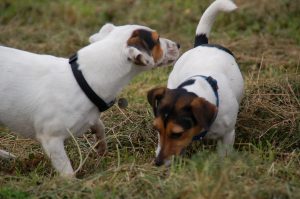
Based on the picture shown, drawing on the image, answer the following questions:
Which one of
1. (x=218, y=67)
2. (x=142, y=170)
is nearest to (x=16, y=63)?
(x=142, y=170)

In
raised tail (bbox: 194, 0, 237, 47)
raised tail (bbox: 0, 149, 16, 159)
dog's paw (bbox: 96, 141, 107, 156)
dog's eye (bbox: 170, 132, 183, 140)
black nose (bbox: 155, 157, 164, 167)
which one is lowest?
raised tail (bbox: 0, 149, 16, 159)

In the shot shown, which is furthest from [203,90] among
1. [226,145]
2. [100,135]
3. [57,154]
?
[57,154]

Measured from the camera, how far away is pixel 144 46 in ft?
18.5

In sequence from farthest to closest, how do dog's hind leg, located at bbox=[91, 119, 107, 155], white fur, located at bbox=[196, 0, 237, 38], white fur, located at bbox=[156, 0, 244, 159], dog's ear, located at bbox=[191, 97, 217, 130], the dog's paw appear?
white fur, located at bbox=[196, 0, 237, 38]
the dog's paw
dog's hind leg, located at bbox=[91, 119, 107, 155]
white fur, located at bbox=[156, 0, 244, 159]
dog's ear, located at bbox=[191, 97, 217, 130]

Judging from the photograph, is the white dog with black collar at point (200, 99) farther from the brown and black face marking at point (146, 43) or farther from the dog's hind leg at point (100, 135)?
the dog's hind leg at point (100, 135)

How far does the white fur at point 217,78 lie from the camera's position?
19.0ft

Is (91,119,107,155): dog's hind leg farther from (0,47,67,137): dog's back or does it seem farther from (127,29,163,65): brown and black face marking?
(127,29,163,65): brown and black face marking

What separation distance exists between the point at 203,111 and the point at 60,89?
128cm

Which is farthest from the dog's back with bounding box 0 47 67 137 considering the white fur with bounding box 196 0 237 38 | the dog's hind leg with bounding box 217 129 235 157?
the white fur with bounding box 196 0 237 38

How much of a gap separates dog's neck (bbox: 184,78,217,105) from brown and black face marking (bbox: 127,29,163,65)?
1.33 ft

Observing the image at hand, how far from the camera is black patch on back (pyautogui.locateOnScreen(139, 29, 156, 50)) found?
5664 mm

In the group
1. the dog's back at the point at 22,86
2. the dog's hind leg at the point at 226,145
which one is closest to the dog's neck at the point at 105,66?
the dog's back at the point at 22,86

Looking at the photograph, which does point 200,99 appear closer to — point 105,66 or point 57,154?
point 105,66

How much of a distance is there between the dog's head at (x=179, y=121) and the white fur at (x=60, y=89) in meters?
0.49
